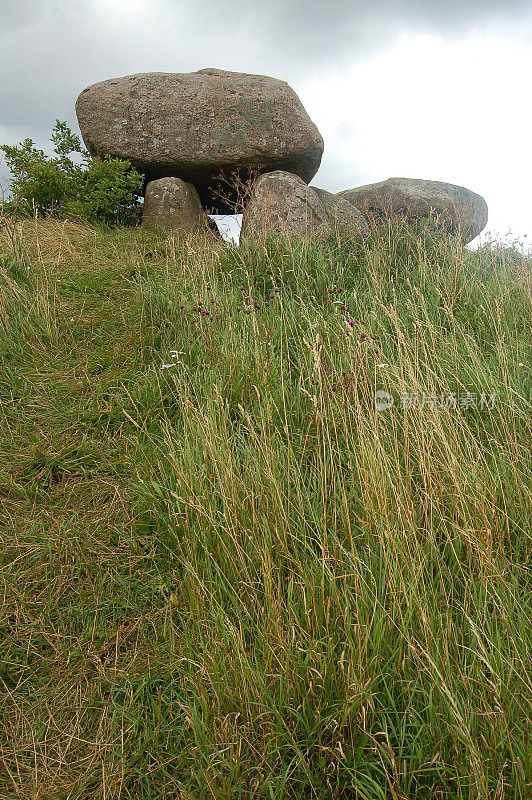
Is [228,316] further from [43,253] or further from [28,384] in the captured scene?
[43,253]

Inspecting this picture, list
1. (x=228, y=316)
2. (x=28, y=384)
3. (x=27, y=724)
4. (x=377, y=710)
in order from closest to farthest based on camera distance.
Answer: (x=377, y=710)
(x=27, y=724)
(x=28, y=384)
(x=228, y=316)

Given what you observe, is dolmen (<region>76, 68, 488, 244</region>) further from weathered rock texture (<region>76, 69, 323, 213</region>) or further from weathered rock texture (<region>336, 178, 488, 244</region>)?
weathered rock texture (<region>336, 178, 488, 244</region>)

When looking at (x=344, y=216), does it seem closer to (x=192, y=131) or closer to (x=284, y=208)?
(x=284, y=208)

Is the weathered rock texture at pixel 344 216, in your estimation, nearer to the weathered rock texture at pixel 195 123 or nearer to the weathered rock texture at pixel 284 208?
the weathered rock texture at pixel 284 208

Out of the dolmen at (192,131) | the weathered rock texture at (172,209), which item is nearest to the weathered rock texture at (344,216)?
the dolmen at (192,131)

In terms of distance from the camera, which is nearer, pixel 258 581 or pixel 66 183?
pixel 258 581

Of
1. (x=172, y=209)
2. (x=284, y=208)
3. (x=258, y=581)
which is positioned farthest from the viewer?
(x=172, y=209)

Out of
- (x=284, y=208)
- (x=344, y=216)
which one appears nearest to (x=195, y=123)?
(x=284, y=208)

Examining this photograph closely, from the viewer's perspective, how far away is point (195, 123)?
27.9ft

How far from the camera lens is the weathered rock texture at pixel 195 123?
8.52 m

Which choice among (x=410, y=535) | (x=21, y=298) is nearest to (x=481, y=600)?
(x=410, y=535)

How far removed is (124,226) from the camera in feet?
28.2

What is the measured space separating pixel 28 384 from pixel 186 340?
1.22 m

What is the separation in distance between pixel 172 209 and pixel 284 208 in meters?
1.82
